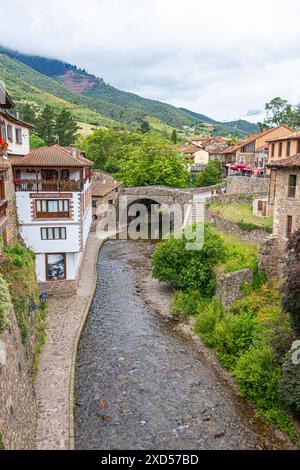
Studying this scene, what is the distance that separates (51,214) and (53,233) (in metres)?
1.35

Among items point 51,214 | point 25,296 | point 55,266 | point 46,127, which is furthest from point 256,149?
point 25,296

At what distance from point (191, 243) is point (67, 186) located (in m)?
9.61

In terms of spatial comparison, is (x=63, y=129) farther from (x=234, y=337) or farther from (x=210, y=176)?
(x=234, y=337)

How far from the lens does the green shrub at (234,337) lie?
762 inches

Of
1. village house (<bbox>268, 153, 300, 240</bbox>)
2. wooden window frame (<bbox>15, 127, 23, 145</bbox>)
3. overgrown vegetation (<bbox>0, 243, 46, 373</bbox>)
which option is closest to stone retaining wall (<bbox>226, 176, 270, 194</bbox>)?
village house (<bbox>268, 153, 300, 240</bbox>)

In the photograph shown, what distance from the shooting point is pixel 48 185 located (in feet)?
85.8

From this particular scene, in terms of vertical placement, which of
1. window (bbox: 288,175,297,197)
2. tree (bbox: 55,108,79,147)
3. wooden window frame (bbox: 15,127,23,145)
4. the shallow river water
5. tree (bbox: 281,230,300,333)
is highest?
tree (bbox: 55,108,79,147)

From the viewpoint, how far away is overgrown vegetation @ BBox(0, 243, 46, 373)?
17703mm

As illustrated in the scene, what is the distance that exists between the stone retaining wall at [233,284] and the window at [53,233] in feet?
37.9

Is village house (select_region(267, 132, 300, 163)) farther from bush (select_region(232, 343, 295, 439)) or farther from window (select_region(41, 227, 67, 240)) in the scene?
bush (select_region(232, 343, 295, 439))

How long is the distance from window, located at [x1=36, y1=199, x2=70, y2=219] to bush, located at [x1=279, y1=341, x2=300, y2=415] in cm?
1743

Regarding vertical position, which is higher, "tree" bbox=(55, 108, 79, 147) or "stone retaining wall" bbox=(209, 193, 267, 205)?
"tree" bbox=(55, 108, 79, 147)

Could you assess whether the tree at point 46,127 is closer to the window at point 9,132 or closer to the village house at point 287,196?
the window at point 9,132

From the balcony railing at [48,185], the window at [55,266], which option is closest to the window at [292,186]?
the balcony railing at [48,185]
